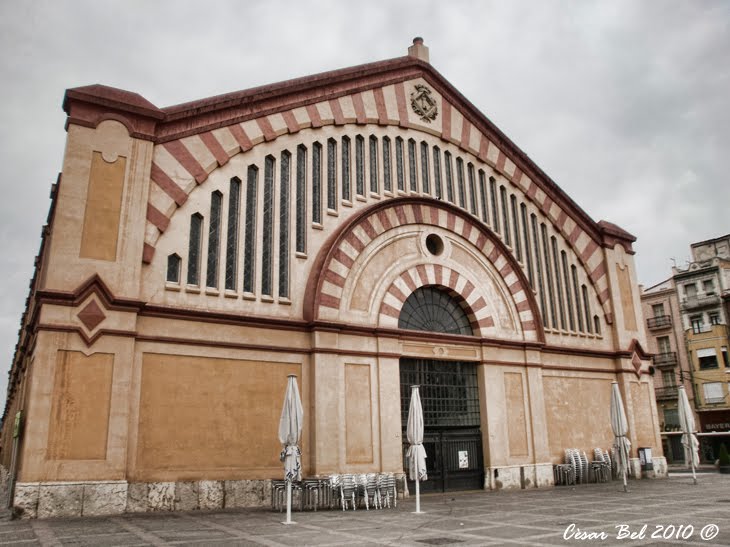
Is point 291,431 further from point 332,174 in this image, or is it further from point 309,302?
point 332,174

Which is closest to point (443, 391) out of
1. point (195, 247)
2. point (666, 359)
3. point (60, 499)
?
point (195, 247)

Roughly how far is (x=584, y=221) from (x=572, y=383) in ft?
26.2

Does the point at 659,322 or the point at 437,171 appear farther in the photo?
the point at 659,322

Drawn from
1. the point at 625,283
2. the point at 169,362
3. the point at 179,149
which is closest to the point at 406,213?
the point at 179,149

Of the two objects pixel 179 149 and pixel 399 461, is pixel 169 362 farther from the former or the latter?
pixel 399 461

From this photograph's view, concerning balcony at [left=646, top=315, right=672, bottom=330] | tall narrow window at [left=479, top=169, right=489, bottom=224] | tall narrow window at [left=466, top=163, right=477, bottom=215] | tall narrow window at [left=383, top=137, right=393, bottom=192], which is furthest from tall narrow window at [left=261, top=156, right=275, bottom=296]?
balcony at [left=646, top=315, right=672, bottom=330]

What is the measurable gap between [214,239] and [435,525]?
10682 mm

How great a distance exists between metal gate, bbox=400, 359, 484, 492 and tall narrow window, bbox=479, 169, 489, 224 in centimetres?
657

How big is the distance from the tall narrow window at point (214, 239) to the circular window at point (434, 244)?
8.55 meters

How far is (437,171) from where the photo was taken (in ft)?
82.6

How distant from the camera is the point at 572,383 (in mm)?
26672

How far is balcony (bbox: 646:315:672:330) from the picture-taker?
171ft

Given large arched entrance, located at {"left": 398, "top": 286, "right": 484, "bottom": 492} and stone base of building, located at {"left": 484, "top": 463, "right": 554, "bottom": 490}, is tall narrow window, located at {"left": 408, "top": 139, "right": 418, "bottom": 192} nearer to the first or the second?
large arched entrance, located at {"left": 398, "top": 286, "right": 484, "bottom": 492}

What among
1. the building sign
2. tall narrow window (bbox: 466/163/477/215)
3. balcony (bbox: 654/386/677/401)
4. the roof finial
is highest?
the roof finial
